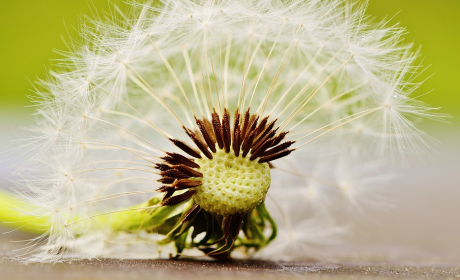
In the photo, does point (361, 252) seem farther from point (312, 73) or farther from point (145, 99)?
point (145, 99)

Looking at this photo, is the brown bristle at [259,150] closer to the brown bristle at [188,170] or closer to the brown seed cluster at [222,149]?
the brown seed cluster at [222,149]

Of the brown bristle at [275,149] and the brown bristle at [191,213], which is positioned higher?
the brown bristle at [275,149]

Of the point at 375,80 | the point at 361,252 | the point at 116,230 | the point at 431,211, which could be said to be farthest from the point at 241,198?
the point at 431,211

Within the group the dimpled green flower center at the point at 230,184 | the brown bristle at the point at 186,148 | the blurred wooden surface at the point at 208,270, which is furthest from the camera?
the brown bristle at the point at 186,148

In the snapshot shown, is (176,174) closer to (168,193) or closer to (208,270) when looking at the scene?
(168,193)

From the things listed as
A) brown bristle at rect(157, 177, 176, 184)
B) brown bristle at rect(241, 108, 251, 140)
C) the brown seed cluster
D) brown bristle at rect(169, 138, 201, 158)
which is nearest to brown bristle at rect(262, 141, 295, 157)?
the brown seed cluster

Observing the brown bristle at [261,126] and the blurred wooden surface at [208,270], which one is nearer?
the blurred wooden surface at [208,270]

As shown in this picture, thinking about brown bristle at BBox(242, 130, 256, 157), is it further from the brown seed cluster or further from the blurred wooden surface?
the blurred wooden surface

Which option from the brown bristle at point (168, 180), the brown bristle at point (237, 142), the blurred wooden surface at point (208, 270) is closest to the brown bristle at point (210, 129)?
the brown bristle at point (237, 142)
